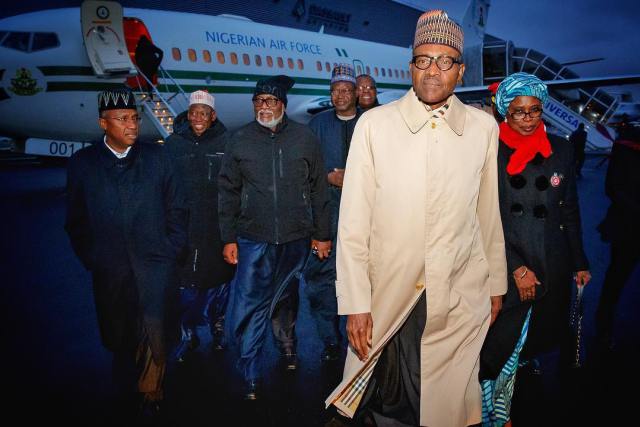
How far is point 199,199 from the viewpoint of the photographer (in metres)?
3.75

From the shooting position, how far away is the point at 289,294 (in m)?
3.62

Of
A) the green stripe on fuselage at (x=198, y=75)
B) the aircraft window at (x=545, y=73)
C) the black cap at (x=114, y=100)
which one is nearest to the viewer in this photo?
the black cap at (x=114, y=100)

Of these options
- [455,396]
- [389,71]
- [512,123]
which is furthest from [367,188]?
[389,71]

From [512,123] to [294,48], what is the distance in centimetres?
1278

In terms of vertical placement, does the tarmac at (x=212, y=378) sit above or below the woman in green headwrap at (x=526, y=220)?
below

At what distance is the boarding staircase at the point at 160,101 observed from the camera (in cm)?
1052

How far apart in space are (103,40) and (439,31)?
9678 mm

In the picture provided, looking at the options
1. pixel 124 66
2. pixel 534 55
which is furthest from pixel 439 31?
pixel 534 55

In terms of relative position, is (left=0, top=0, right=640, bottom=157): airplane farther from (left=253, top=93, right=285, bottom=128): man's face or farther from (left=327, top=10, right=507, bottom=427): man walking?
(left=327, top=10, right=507, bottom=427): man walking

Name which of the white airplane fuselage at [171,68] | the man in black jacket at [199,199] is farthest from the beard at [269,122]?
the white airplane fuselage at [171,68]

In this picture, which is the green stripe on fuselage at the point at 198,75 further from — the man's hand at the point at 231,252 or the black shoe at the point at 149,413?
the black shoe at the point at 149,413

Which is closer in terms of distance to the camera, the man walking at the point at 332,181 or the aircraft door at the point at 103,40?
the man walking at the point at 332,181

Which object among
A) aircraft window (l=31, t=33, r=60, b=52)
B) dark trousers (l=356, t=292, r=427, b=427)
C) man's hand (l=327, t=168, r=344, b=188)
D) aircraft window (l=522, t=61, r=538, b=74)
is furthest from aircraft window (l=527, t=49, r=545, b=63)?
dark trousers (l=356, t=292, r=427, b=427)

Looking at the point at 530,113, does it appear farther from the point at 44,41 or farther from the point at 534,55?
the point at 534,55
